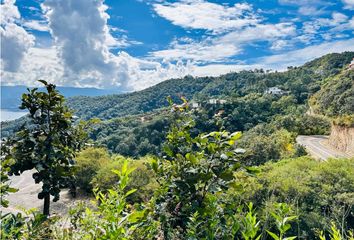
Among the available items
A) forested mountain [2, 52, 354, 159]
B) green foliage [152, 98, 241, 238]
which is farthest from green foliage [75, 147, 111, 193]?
green foliage [152, 98, 241, 238]

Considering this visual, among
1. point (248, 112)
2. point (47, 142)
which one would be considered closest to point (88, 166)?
point (47, 142)

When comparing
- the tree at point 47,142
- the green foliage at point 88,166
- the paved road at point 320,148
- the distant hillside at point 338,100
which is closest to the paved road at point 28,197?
the green foliage at point 88,166

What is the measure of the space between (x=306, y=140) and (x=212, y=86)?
79.6 m

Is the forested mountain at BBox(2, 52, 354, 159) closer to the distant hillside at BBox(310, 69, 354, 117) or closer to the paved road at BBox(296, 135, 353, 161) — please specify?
the distant hillside at BBox(310, 69, 354, 117)

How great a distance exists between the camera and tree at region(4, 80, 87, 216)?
12.3ft

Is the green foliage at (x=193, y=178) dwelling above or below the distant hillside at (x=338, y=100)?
above

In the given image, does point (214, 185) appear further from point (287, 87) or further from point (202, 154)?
point (287, 87)

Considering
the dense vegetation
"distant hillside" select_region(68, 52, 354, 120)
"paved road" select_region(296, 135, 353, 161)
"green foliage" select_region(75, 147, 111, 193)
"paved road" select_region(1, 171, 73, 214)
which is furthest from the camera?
"distant hillside" select_region(68, 52, 354, 120)

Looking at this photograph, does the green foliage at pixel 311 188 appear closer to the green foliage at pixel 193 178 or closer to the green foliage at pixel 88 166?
the green foliage at pixel 88 166

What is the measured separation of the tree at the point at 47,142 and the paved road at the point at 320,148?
2258cm

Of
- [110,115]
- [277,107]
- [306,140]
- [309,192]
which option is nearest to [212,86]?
[110,115]

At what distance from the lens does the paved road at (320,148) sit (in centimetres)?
2575

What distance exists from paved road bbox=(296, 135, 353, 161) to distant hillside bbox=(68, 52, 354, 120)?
1400 inches

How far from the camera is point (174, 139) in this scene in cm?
222
